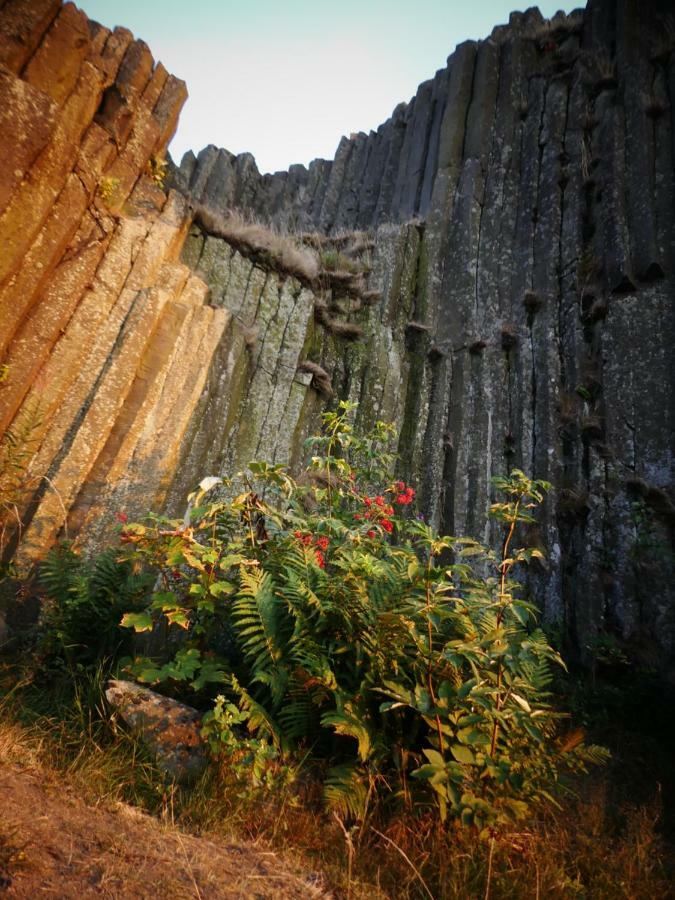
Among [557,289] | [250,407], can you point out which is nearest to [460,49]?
[557,289]

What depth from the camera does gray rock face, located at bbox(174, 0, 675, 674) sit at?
6270 millimetres

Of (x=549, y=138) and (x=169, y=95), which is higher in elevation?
(x=549, y=138)

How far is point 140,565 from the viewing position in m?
4.64

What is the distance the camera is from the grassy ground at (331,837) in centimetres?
205

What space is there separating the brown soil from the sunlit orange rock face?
294 centimetres

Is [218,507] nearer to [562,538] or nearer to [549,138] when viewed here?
[562,538]

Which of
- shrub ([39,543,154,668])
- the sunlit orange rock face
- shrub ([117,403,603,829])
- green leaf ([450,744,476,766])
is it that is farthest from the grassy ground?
the sunlit orange rock face

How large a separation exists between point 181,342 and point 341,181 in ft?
43.5

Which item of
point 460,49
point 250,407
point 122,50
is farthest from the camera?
point 460,49

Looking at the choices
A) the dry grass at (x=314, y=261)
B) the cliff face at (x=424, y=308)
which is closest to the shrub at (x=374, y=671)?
the cliff face at (x=424, y=308)

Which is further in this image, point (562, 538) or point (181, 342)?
point (562, 538)

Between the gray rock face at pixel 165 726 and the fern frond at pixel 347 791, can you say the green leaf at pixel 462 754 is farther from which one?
the gray rock face at pixel 165 726

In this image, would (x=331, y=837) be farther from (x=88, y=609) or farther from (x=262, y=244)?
(x=262, y=244)

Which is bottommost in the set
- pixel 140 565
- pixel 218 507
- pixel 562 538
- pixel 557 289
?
pixel 140 565
